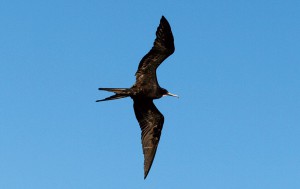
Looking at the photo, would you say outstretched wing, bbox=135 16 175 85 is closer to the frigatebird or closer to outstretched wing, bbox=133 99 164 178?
the frigatebird

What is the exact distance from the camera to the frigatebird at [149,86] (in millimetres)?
20250

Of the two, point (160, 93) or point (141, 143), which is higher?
point (160, 93)

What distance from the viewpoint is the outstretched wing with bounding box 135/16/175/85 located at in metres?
20.4

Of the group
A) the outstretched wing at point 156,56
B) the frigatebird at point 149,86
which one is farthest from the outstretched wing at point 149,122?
the outstretched wing at point 156,56

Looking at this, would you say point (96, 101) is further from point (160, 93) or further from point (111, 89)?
point (160, 93)

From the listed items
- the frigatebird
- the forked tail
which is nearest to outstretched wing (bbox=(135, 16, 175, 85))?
the frigatebird

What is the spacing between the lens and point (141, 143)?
832 inches

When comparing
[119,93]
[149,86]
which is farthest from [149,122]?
[119,93]

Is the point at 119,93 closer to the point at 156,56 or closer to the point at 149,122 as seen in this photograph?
A: the point at 156,56

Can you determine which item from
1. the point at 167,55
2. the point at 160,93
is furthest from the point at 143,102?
the point at 167,55

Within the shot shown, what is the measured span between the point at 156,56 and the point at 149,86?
1.13m

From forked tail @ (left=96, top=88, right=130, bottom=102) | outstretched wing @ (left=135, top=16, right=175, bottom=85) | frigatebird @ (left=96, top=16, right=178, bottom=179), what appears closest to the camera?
forked tail @ (left=96, top=88, right=130, bottom=102)

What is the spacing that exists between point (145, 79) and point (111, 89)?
1.61 metres

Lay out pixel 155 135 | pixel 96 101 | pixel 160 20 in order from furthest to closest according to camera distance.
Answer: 1. pixel 155 135
2. pixel 160 20
3. pixel 96 101
